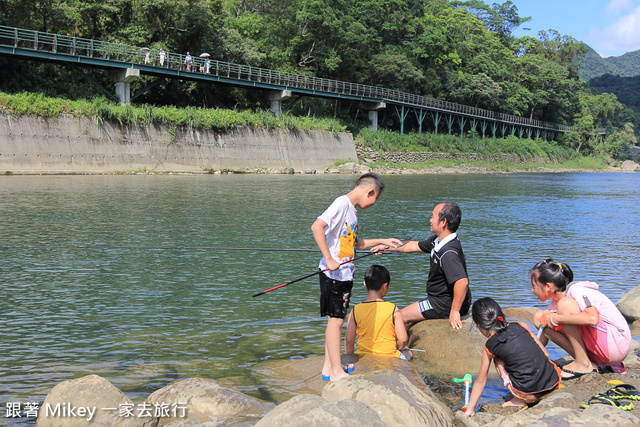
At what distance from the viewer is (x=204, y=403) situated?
13.4ft

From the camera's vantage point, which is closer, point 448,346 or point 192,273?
point 448,346

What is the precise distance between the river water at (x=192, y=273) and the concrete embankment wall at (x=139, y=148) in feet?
32.0

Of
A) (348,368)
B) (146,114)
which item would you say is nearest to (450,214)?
(348,368)

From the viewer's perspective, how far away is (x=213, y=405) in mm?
4094

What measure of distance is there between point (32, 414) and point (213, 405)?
1357 millimetres

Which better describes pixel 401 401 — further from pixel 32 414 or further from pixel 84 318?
pixel 84 318

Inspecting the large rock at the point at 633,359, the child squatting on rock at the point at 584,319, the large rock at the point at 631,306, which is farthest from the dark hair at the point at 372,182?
the large rock at the point at 631,306

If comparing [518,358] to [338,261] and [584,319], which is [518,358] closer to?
[584,319]

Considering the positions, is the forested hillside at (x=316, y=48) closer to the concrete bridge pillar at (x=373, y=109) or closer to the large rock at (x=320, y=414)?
the concrete bridge pillar at (x=373, y=109)

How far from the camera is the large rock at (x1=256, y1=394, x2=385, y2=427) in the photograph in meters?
3.20

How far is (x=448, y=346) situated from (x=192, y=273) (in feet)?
16.0

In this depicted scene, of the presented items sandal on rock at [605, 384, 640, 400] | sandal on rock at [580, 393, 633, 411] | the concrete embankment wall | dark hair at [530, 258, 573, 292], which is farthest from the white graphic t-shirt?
the concrete embankment wall

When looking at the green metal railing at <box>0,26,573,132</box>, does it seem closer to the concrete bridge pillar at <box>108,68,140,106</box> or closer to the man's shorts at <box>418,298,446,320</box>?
the concrete bridge pillar at <box>108,68,140,106</box>

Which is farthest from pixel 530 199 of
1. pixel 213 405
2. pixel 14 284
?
pixel 213 405
